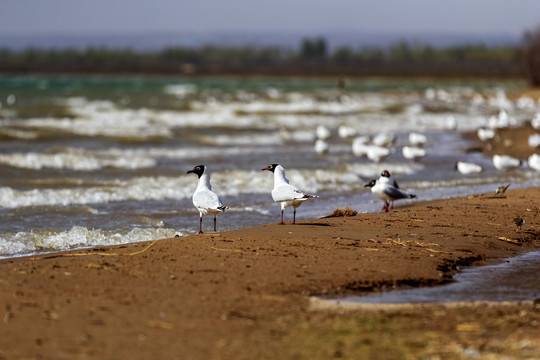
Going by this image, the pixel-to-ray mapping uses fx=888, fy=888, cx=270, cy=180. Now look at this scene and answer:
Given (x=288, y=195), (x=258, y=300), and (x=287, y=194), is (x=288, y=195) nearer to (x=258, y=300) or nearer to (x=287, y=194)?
(x=287, y=194)

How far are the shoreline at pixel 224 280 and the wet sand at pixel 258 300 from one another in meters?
0.01

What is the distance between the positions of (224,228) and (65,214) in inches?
105

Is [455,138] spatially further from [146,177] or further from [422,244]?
[422,244]

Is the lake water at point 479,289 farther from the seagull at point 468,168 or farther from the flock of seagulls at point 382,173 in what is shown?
the seagull at point 468,168

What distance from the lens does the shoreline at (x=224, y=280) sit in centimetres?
608

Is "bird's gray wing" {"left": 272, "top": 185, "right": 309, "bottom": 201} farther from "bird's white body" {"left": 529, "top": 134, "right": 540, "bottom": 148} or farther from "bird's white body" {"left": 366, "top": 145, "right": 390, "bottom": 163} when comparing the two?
"bird's white body" {"left": 529, "top": 134, "right": 540, "bottom": 148}

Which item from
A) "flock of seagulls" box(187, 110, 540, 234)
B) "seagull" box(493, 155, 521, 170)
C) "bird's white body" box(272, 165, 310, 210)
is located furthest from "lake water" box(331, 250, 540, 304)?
"seagull" box(493, 155, 521, 170)

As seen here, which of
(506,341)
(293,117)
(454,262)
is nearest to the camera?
(506,341)

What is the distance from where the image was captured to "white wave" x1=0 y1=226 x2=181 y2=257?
10664mm

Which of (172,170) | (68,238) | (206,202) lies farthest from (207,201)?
(172,170)

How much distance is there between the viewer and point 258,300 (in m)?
7.16

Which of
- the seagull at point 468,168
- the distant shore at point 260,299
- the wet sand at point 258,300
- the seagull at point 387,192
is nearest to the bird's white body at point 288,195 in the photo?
the distant shore at point 260,299

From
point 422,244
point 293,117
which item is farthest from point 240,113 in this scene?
point 422,244

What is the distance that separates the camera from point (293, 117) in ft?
135
